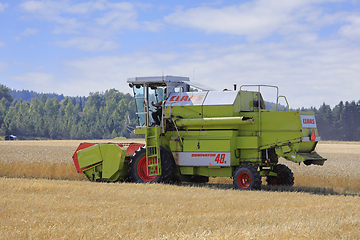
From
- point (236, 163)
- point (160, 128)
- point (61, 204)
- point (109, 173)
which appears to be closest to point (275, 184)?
point (236, 163)

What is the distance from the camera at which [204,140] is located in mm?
12984

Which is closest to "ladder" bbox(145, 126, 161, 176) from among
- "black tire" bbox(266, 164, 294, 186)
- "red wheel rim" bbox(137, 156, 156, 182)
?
"red wheel rim" bbox(137, 156, 156, 182)

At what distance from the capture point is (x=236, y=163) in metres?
12.8

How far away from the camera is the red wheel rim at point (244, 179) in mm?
12307

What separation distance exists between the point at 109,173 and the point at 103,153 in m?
0.72

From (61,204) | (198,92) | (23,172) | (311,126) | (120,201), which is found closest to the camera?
(61,204)

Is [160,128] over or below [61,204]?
over

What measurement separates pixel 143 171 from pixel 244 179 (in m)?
3.43

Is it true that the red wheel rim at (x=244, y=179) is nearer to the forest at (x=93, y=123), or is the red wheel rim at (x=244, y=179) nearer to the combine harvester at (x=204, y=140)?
the combine harvester at (x=204, y=140)

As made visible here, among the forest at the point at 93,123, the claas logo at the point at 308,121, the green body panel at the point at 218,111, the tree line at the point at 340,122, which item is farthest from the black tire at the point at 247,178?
the tree line at the point at 340,122

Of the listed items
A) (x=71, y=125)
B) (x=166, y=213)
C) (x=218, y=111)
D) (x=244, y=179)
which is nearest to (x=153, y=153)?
(x=218, y=111)

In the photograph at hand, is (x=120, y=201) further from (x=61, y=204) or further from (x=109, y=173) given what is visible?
(x=109, y=173)

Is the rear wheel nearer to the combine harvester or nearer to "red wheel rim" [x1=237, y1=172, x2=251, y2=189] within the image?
the combine harvester

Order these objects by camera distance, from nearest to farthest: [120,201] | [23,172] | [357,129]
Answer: [120,201] → [23,172] → [357,129]
